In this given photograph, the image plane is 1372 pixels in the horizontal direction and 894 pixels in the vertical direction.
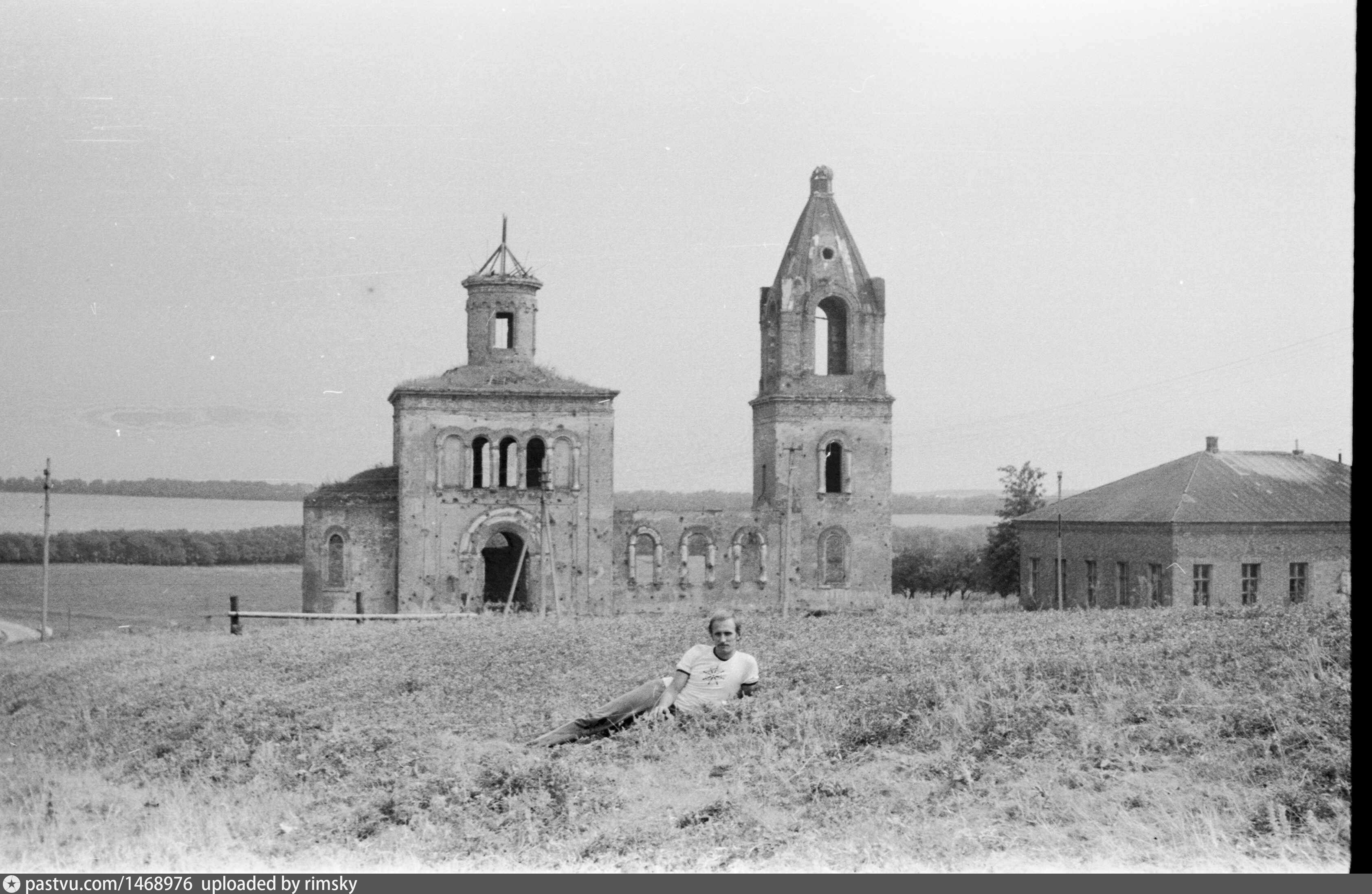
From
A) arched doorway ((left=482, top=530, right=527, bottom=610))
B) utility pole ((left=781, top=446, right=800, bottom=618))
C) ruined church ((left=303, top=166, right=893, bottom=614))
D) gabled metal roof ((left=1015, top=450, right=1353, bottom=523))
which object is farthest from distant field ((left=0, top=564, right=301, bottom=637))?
gabled metal roof ((left=1015, top=450, right=1353, bottom=523))

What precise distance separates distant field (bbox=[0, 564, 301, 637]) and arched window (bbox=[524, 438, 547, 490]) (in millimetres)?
8037

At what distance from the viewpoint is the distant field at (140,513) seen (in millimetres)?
25172

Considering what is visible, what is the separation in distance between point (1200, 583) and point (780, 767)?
23.6 meters

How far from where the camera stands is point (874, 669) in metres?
12.6

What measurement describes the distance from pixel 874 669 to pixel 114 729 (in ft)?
26.7

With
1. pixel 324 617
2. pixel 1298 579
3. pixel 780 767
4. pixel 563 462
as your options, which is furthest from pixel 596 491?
pixel 780 767

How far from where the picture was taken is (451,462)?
33906 mm

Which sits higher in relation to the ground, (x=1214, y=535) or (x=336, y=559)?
(x=1214, y=535)

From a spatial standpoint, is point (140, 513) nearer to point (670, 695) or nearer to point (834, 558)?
point (834, 558)

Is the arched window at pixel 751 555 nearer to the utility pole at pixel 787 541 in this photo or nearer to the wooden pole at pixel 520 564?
the utility pole at pixel 787 541

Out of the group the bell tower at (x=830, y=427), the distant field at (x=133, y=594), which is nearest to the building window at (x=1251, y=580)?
the bell tower at (x=830, y=427)

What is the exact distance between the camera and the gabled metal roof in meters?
30.3

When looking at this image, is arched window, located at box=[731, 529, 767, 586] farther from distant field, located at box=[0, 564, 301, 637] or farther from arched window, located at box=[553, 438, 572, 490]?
distant field, located at box=[0, 564, 301, 637]

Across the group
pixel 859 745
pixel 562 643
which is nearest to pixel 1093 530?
pixel 562 643
